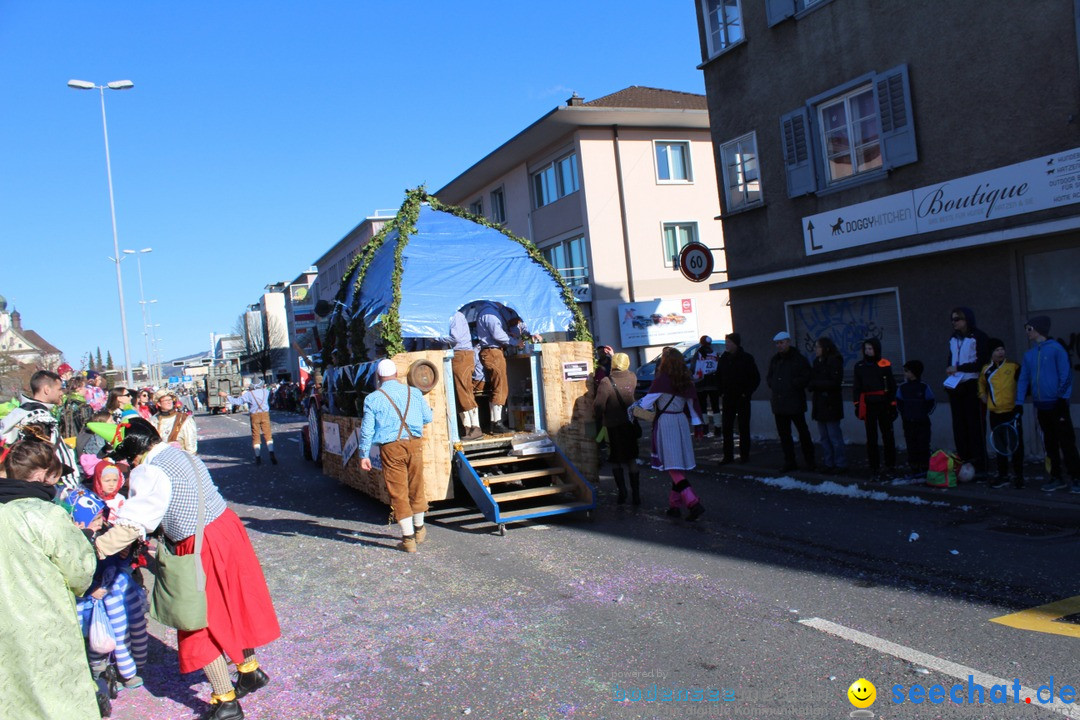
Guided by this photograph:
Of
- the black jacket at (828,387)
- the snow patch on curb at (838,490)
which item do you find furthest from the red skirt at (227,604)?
the black jacket at (828,387)

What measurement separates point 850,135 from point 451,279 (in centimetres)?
654

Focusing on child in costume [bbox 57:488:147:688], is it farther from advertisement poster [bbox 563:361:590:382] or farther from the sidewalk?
the sidewalk

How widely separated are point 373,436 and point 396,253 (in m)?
3.31

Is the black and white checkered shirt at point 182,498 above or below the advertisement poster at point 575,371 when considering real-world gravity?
below

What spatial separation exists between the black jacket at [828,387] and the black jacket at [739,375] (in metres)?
1.34

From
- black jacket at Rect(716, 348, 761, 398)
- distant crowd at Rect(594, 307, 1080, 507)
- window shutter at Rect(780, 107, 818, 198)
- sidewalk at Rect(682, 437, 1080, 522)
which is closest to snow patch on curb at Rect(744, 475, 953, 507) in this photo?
sidewalk at Rect(682, 437, 1080, 522)

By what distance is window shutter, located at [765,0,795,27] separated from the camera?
505 inches

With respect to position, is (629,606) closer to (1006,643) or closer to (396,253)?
(1006,643)

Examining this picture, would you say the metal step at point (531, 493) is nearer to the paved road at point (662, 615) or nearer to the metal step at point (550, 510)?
the metal step at point (550, 510)

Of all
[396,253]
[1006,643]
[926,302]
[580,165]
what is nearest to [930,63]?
[926,302]

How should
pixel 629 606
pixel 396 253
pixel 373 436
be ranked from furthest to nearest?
pixel 396 253, pixel 373 436, pixel 629 606

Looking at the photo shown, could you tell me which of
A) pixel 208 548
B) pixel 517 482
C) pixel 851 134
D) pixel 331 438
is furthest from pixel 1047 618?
pixel 331 438

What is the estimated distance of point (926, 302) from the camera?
11398 mm

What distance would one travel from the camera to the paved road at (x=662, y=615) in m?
4.32
